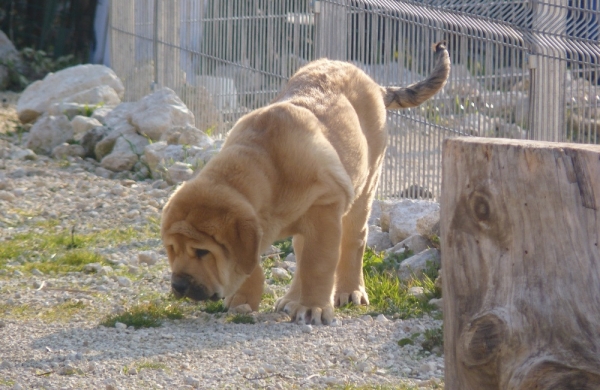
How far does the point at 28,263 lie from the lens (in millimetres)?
6930

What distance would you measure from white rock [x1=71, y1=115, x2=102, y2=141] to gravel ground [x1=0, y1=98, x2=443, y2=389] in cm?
421

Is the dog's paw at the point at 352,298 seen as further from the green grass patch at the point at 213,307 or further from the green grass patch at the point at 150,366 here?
the green grass patch at the point at 150,366

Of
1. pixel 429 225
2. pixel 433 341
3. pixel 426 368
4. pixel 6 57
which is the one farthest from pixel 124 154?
pixel 6 57

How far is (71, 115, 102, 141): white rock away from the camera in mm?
11602

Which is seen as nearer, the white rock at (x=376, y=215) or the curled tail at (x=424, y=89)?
the curled tail at (x=424, y=89)

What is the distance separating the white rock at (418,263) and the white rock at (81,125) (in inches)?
244

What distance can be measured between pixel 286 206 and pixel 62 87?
8811 mm

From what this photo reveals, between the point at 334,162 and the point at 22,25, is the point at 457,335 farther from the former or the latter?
the point at 22,25

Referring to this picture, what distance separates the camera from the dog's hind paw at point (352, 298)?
6.13 meters

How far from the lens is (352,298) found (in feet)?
20.2

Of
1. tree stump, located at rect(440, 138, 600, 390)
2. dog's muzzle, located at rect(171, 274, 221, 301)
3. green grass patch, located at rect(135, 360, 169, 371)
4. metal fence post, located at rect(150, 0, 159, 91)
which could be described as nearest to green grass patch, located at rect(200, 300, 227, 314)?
dog's muzzle, located at rect(171, 274, 221, 301)

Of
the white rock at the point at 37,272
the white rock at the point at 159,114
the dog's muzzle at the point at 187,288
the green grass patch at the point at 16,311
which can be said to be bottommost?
the white rock at the point at 37,272

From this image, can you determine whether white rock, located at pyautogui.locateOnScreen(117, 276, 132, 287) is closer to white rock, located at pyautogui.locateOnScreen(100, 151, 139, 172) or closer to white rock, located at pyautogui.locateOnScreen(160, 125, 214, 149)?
white rock, located at pyautogui.locateOnScreen(160, 125, 214, 149)

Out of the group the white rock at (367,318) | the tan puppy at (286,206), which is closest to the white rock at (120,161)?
the tan puppy at (286,206)
